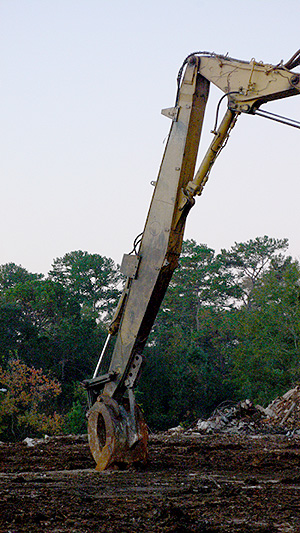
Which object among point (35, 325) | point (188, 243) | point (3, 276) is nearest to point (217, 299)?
point (188, 243)

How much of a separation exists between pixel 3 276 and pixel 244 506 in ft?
164

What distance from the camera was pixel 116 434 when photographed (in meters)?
7.98

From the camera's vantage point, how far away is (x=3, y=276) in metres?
53.4

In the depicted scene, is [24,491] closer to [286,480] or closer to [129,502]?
[129,502]

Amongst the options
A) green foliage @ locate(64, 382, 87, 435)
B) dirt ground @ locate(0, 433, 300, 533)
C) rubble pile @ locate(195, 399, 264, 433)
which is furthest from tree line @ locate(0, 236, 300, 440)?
dirt ground @ locate(0, 433, 300, 533)

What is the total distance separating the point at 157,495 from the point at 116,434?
2.26 metres

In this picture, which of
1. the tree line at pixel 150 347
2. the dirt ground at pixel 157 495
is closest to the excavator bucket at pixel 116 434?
the dirt ground at pixel 157 495

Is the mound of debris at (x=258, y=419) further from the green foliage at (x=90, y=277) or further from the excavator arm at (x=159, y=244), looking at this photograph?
the green foliage at (x=90, y=277)

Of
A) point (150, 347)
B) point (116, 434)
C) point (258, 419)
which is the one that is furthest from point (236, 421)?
point (150, 347)

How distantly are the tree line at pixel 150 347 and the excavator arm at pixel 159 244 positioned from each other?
19094 mm

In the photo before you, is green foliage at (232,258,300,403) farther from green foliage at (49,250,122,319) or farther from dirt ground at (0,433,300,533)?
dirt ground at (0,433,300,533)

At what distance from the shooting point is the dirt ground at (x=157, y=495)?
4.42m

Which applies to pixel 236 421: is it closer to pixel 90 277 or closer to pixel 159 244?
pixel 159 244

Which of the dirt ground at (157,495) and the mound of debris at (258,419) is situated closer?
the dirt ground at (157,495)
